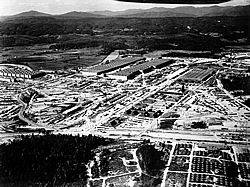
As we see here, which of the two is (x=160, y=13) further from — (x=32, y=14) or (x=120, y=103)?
(x=120, y=103)

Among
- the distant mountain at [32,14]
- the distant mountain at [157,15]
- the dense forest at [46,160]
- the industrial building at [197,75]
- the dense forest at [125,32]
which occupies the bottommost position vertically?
the dense forest at [46,160]

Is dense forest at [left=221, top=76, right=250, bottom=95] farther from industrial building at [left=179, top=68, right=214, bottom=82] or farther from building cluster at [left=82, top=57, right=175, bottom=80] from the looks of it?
building cluster at [left=82, top=57, right=175, bottom=80]

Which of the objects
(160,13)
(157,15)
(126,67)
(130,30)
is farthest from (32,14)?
(160,13)

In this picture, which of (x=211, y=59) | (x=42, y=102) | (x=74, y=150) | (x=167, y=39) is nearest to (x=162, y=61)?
(x=211, y=59)

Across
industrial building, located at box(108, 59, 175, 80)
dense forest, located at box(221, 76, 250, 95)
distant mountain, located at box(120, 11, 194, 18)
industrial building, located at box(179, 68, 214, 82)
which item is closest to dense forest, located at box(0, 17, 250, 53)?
distant mountain, located at box(120, 11, 194, 18)

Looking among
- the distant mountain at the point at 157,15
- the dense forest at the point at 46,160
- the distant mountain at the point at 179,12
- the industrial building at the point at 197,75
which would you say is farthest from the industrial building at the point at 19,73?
the distant mountain at the point at 157,15

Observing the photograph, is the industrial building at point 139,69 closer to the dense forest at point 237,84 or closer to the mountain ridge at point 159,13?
the dense forest at point 237,84
